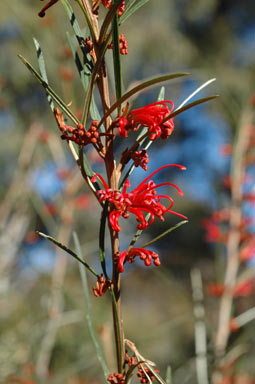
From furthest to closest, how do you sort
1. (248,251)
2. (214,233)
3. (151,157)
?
(151,157), (214,233), (248,251)

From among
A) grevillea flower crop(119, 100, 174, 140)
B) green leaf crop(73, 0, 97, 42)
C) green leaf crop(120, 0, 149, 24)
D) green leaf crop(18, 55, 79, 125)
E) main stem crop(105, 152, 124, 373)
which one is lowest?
main stem crop(105, 152, 124, 373)

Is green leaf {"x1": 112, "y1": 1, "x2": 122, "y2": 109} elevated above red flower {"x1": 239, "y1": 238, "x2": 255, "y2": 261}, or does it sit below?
below

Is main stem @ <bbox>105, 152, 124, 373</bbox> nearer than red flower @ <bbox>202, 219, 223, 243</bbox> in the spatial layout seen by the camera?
Yes

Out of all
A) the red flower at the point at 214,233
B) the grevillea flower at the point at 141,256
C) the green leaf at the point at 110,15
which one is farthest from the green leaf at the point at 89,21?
the red flower at the point at 214,233

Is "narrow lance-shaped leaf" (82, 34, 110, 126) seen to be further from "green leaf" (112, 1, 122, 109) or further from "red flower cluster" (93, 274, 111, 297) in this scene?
"red flower cluster" (93, 274, 111, 297)

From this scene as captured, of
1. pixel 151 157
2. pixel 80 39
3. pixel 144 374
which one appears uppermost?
pixel 151 157

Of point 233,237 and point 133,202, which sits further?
point 233,237

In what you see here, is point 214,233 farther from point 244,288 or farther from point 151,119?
point 151,119

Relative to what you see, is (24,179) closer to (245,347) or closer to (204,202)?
(245,347)

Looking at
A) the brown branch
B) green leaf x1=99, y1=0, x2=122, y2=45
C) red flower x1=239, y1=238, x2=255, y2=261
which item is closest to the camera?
green leaf x1=99, y1=0, x2=122, y2=45

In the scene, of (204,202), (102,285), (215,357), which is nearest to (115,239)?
(102,285)

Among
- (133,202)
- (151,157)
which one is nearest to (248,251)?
(133,202)

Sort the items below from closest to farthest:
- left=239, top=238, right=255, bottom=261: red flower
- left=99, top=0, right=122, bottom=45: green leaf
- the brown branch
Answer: left=99, top=0, right=122, bottom=45: green leaf → the brown branch → left=239, top=238, right=255, bottom=261: red flower

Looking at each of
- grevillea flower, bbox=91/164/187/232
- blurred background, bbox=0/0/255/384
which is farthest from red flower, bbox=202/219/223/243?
grevillea flower, bbox=91/164/187/232
